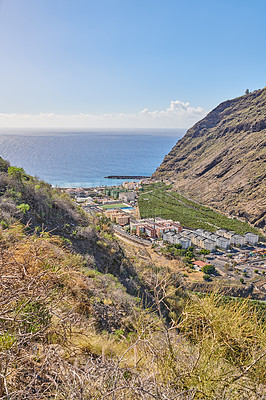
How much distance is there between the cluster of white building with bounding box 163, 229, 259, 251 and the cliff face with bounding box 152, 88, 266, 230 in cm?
996

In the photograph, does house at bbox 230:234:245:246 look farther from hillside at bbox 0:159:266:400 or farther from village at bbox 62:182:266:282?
hillside at bbox 0:159:266:400

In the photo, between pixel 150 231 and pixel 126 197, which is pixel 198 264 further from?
pixel 126 197

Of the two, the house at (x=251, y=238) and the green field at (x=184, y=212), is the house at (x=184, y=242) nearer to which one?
the green field at (x=184, y=212)

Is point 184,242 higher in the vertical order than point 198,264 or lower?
higher

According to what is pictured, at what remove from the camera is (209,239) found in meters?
34.7

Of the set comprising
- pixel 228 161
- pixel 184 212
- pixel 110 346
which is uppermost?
pixel 228 161

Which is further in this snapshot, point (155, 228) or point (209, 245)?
point (155, 228)

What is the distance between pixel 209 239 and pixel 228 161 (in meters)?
40.5

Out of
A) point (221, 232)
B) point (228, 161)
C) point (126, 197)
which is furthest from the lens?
point (228, 161)

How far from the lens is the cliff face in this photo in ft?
169

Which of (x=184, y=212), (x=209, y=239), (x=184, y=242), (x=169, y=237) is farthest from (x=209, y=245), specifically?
(x=184, y=212)

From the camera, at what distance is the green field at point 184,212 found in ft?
137

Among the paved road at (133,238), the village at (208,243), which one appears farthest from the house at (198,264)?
the paved road at (133,238)

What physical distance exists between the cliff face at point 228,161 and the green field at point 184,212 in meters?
3.98
